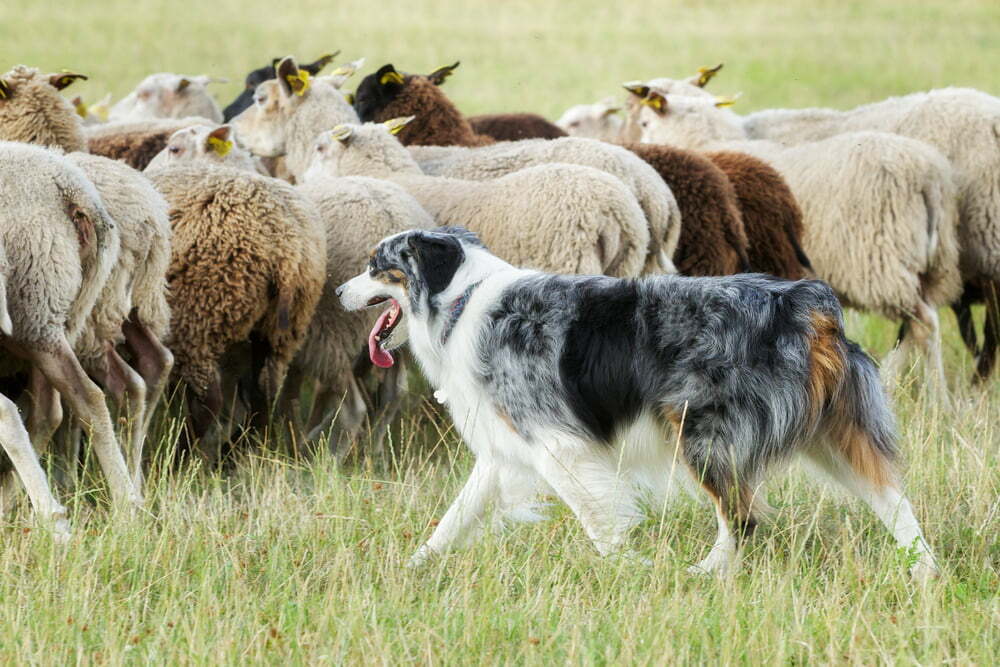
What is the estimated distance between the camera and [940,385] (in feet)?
24.1

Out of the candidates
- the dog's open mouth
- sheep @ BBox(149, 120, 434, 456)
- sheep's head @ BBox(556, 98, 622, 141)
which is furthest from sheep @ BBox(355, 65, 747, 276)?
sheep's head @ BBox(556, 98, 622, 141)

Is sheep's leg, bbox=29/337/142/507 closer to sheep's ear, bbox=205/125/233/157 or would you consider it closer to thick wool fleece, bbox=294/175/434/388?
thick wool fleece, bbox=294/175/434/388

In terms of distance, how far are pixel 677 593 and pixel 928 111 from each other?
18.0 feet

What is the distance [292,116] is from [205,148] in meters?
1.50

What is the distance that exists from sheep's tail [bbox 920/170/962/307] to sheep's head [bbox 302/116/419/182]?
9.81ft

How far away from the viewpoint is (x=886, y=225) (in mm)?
7516

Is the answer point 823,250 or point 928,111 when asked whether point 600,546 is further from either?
point 928,111

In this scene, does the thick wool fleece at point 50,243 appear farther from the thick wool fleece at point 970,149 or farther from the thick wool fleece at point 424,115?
the thick wool fleece at point 970,149

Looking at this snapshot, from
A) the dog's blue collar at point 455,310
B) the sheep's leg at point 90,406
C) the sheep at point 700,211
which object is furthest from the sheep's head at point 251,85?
the dog's blue collar at point 455,310

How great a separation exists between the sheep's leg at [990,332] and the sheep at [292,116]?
4.18 metres

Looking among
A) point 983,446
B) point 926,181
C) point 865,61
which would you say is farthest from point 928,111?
point 865,61

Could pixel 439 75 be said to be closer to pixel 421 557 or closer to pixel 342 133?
pixel 342 133

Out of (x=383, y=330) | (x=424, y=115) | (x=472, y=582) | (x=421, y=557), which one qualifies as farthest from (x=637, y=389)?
(x=424, y=115)

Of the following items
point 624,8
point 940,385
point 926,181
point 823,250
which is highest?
point 926,181
